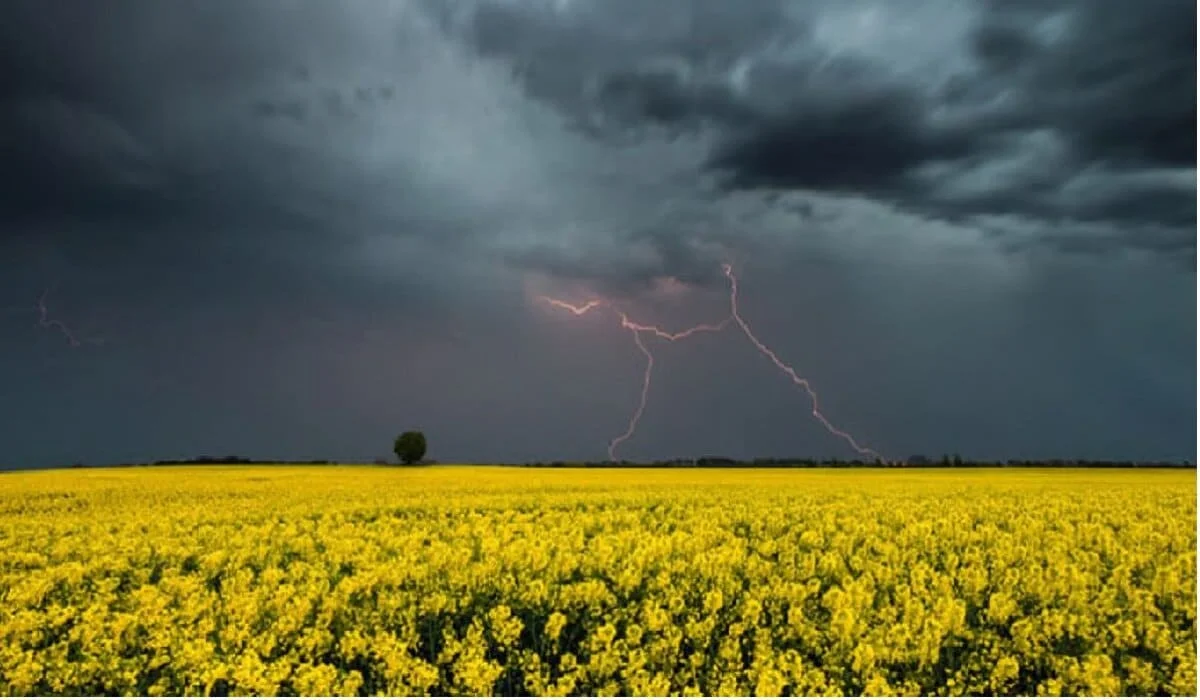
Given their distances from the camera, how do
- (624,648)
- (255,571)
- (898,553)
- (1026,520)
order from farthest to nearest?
(1026,520), (898,553), (255,571), (624,648)

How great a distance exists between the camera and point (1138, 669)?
23.4 feet

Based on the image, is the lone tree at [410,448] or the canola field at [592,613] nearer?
the canola field at [592,613]

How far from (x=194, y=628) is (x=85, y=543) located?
593 cm

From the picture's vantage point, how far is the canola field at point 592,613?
6.74 metres

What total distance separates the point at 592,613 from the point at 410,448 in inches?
2837

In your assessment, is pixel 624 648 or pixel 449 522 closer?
pixel 624 648

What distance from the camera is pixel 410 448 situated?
77.5m

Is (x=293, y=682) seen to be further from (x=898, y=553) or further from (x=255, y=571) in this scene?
(x=898, y=553)

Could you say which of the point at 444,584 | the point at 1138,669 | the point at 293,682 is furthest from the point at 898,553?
the point at 293,682

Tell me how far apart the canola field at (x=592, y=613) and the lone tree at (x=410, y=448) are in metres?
64.8

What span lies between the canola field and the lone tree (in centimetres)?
6479

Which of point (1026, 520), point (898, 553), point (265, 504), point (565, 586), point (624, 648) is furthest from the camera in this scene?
point (265, 504)

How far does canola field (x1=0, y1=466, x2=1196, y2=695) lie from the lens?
674 centimetres

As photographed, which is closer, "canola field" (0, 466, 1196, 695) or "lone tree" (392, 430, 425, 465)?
"canola field" (0, 466, 1196, 695)
